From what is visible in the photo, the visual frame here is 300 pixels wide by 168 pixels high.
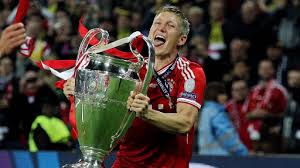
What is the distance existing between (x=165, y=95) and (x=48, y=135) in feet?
11.3

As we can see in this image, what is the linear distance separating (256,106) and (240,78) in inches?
18.8

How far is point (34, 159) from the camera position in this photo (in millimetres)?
7457

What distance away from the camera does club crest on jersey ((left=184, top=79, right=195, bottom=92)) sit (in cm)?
497

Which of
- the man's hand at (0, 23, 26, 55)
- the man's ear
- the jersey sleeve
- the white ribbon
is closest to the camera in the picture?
the man's hand at (0, 23, 26, 55)

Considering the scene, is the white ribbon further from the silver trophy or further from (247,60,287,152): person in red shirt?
(247,60,287,152): person in red shirt

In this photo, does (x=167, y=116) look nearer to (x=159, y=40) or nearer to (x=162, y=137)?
(x=162, y=137)

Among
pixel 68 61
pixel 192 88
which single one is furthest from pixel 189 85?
pixel 68 61

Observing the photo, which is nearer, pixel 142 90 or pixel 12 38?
→ pixel 12 38

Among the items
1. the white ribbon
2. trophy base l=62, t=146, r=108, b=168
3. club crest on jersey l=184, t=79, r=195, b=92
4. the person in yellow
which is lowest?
the person in yellow

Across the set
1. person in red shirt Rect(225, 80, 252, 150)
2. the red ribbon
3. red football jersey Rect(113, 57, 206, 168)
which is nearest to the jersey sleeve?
red football jersey Rect(113, 57, 206, 168)

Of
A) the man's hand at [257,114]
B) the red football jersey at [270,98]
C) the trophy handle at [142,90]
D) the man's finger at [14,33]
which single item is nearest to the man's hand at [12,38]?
the man's finger at [14,33]

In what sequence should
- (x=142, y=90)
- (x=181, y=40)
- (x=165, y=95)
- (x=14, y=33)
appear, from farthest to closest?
(x=181, y=40) → (x=165, y=95) → (x=142, y=90) → (x=14, y=33)

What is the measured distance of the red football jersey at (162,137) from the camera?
5.10 metres

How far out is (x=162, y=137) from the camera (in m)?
5.12
